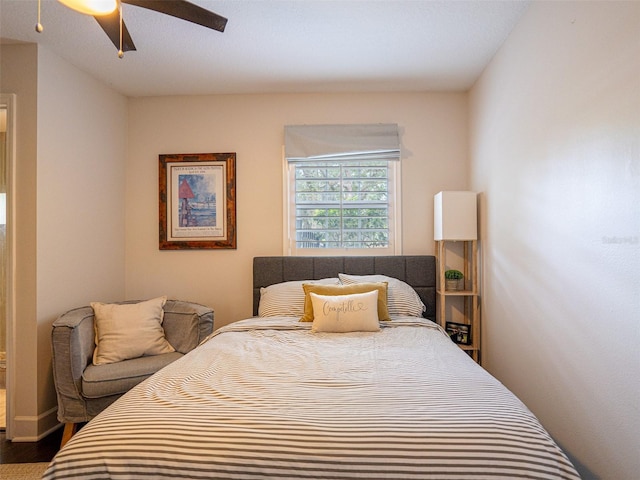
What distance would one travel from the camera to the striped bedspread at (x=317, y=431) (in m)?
1.09

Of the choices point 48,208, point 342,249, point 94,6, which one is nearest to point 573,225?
point 342,249

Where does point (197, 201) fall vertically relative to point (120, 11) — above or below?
below

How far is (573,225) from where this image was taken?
1.80m

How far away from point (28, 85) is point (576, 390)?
367 centimetres

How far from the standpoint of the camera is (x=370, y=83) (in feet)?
10.6

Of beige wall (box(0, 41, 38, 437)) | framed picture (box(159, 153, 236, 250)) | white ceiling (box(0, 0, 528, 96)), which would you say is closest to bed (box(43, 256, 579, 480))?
beige wall (box(0, 41, 38, 437))

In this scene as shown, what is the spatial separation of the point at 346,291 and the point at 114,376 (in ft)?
5.21

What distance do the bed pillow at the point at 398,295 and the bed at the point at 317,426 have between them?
950 mm

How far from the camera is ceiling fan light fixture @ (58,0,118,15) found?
146 centimetres

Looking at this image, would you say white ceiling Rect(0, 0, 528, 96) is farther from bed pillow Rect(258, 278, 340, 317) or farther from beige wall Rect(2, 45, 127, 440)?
bed pillow Rect(258, 278, 340, 317)

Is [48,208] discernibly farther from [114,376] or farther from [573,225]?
[573,225]

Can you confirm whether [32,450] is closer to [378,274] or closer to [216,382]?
[216,382]

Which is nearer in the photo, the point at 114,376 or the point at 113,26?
the point at 113,26

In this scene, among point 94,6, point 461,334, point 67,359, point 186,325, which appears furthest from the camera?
point 461,334
